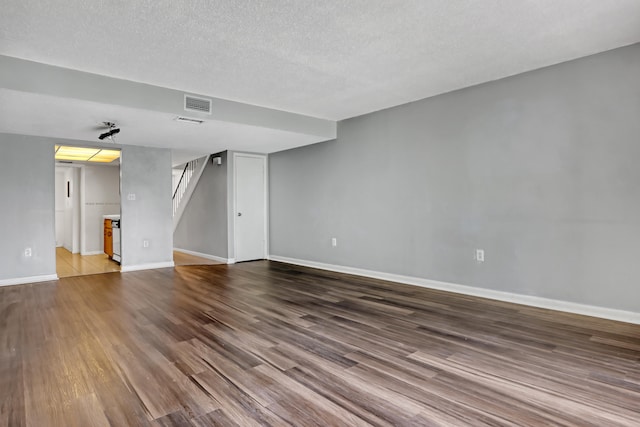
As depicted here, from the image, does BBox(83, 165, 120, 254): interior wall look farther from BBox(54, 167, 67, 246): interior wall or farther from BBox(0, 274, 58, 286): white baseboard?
BBox(0, 274, 58, 286): white baseboard

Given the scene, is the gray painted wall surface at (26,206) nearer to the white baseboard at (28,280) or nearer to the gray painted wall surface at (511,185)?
the white baseboard at (28,280)

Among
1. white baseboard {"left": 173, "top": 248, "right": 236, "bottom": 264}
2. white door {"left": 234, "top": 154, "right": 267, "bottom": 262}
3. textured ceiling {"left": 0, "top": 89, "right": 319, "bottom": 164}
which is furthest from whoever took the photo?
white door {"left": 234, "top": 154, "right": 267, "bottom": 262}

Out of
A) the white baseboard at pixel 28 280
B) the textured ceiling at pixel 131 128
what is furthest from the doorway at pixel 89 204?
the textured ceiling at pixel 131 128

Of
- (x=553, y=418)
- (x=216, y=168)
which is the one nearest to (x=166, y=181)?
(x=216, y=168)

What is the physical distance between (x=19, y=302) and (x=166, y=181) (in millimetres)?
2867

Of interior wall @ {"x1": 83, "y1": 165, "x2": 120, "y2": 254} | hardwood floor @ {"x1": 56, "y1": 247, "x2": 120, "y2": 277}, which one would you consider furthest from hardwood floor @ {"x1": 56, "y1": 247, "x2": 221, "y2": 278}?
interior wall @ {"x1": 83, "y1": 165, "x2": 120, "y2": 254}

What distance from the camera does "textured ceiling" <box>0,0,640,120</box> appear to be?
2.38m

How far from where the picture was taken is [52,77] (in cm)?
322

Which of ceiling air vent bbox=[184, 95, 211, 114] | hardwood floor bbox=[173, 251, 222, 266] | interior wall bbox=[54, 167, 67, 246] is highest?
ceiling air vent bbox=[184, 95, 211, 114]

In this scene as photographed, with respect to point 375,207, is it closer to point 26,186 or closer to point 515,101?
point 515,101

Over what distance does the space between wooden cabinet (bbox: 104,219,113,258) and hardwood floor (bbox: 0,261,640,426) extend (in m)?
3.38

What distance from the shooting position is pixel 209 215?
7.11 metres

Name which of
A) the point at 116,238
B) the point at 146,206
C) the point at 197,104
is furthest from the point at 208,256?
the point at 197,104

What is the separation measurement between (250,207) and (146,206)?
1.79 m
